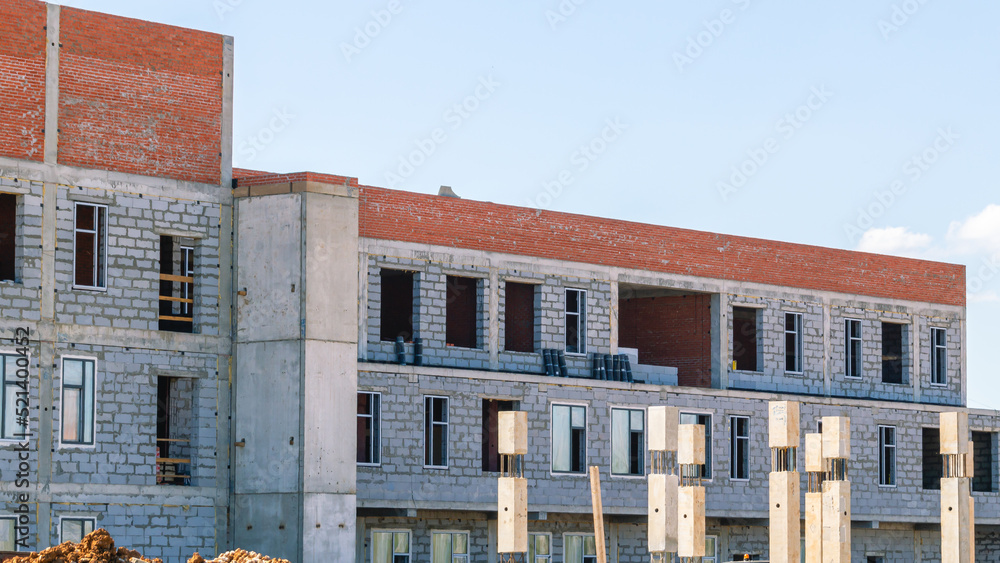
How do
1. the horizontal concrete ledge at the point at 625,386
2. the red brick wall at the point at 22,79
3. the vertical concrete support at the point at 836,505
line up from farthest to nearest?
the horizontal concrete ledge at the point at 625,386, the red brick wall at the point at 22,79, the vertical concrete support at the point at 836,505

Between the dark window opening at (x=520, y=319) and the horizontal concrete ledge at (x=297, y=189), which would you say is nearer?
the horizontal concrete ledge at (x=297, y=189)

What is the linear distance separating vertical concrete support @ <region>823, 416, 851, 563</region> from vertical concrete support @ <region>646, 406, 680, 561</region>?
2604 mm

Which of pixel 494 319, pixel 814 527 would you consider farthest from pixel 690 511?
pixel 494 319

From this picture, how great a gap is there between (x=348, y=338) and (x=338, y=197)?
284 cm

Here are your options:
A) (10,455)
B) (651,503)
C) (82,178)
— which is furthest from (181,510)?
(651,503)

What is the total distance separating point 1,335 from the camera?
29625 mm

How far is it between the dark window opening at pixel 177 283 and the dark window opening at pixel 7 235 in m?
3.05

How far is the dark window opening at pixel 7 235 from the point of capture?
109ft

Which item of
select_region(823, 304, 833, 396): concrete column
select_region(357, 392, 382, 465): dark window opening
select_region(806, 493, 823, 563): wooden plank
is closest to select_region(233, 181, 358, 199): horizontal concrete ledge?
select_region(357, 392, 382, 465): dark window opening

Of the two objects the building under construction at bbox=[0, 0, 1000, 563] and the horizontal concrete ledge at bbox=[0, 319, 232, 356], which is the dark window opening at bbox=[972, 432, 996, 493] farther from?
the horizontal concrete ledge at bbox=[0, 319, 232, 356]

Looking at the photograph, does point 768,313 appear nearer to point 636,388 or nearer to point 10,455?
point 636,388

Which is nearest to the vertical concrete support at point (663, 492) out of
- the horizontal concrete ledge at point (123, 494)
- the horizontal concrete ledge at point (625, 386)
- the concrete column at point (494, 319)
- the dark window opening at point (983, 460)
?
the horizontal concrete ledge at point (625, 386)

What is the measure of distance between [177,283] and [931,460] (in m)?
22.8

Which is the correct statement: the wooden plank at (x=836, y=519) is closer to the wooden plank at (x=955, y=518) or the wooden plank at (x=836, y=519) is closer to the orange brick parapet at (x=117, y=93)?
the wooden plank at (x=955, y=518)
